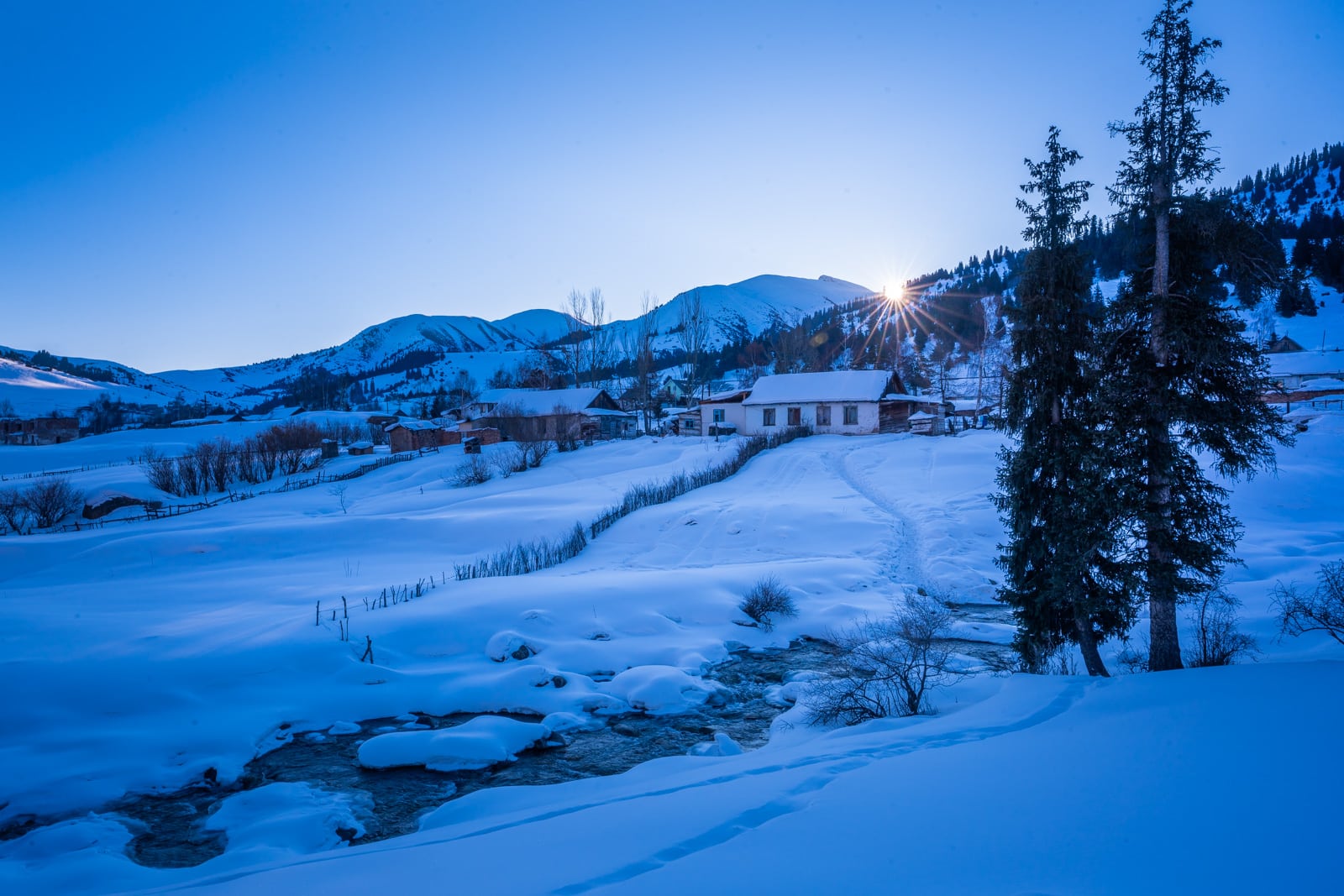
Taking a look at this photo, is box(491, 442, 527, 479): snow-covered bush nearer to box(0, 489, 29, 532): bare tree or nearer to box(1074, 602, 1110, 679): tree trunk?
box(0, 489, 29, 532): bare tree

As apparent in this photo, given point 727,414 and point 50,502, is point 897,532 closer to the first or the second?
point 727,414

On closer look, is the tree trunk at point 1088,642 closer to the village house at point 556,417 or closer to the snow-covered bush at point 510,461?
the snow-covered bush at point 510,461

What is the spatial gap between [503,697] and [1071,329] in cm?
1025

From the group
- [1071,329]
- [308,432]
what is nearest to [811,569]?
[1071,329]

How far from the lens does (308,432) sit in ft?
179

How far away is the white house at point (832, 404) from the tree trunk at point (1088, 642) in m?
36.1

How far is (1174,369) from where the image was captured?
8398 millimetres

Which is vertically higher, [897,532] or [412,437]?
[412,437]

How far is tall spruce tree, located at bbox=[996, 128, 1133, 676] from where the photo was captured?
876 centimetres

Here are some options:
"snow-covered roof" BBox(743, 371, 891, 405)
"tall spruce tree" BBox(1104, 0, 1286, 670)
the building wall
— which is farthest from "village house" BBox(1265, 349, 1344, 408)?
"tall spruce tree" BBox(1104, 0, 1286, 670)

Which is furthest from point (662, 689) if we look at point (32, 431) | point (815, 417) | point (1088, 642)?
point (32, 431)

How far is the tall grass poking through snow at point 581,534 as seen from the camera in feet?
57.2

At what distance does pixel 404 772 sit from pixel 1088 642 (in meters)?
9.56

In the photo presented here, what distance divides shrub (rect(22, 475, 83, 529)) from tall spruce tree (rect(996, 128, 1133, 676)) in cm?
4159
